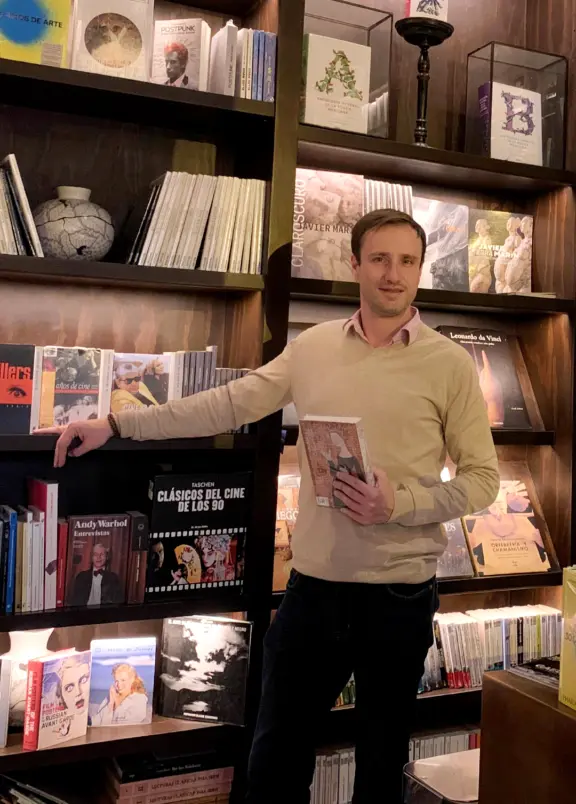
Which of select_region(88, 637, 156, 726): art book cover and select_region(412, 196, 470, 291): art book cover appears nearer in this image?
select_region(88, 637, 156, 726): art book cover

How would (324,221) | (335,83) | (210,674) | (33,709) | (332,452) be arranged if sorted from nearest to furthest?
(332,452), (33,709), (210,674), (335,83), (324,221)

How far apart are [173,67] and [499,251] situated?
4.12 feet

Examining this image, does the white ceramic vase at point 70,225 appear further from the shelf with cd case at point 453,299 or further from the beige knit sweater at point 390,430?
the shelf with cd case at point 453,299

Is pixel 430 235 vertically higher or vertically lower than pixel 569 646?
higher

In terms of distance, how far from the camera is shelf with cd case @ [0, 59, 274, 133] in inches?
77.1

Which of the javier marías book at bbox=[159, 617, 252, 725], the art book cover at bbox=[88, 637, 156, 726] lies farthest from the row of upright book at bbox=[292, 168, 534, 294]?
the art book cover at bbox=[88, 637, 156, 726]

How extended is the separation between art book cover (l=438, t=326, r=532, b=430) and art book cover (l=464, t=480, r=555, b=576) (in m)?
0.24

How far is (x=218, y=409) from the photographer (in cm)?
205

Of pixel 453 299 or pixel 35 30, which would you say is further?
pixel 453 299

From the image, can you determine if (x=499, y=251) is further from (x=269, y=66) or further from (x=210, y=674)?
(x=210, y=674)

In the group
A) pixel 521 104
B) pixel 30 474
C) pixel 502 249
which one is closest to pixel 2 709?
pixel 30 474

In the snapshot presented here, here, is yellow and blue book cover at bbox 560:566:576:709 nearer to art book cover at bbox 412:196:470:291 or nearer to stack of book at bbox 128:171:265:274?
stack of book at bbox 128:171:265:274

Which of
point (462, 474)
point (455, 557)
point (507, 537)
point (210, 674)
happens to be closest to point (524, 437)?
point (507, 537)

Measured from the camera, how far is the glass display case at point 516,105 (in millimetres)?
2643
